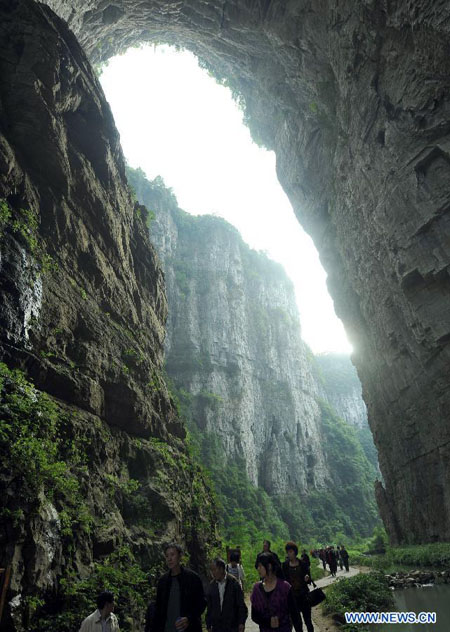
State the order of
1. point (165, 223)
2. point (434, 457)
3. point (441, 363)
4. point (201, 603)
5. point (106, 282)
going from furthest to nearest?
point (165, 223) → point (434, 457) → point (441, 363) → point (106, 282) → point (201, 603)

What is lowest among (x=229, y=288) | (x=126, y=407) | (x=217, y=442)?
(x=126, y=407)

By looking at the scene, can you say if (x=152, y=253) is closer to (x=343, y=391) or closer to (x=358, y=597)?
(x=358, y=597)

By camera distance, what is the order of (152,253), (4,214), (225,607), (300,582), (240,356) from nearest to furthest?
(225,607) → (300,582) → (4,214) → (152,253) → (240,356)

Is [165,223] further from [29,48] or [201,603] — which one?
[201,603]

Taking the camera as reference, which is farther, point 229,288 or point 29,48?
point 229,288

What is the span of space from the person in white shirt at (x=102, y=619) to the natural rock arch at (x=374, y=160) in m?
13.1

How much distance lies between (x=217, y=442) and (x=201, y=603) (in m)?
43.0

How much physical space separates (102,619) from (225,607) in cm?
147

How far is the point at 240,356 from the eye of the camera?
56.5 meters

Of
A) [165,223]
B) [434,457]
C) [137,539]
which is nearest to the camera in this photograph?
[137,539]

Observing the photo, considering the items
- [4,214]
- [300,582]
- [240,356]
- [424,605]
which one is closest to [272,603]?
[300,582]

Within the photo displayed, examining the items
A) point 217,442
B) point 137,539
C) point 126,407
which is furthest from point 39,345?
point 217,442

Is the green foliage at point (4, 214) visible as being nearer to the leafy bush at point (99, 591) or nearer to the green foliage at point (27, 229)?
the green foliage at point (27, 229)

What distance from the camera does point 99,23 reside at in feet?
73.6
